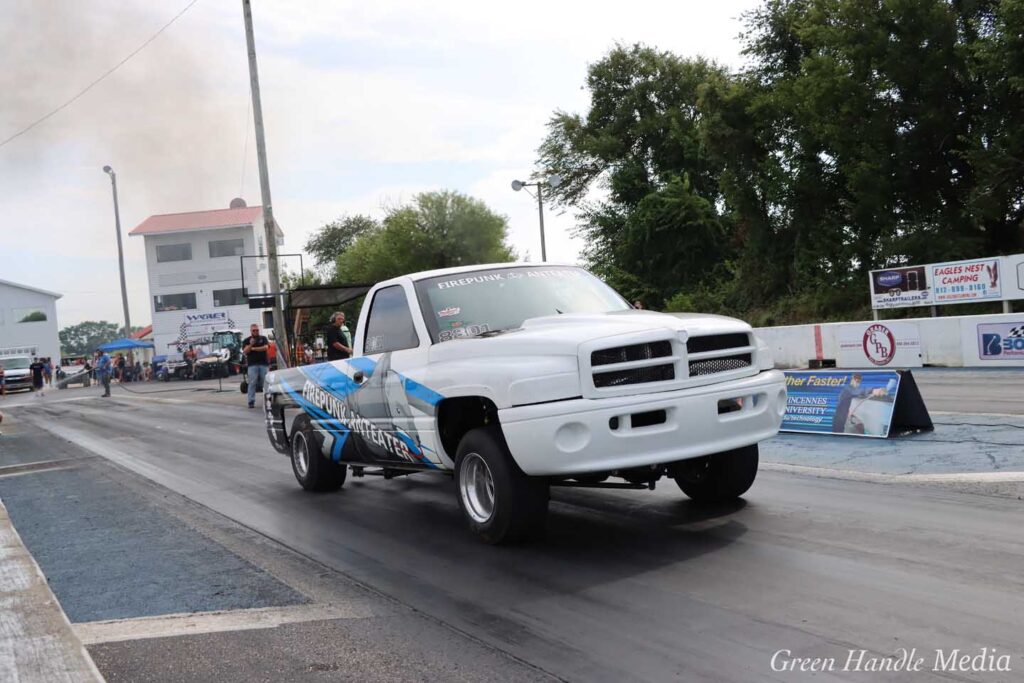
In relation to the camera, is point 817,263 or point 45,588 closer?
point 45,588

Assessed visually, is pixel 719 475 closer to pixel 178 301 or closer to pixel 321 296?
pixel 321 296

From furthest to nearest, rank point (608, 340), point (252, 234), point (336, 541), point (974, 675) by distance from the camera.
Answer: point (252, 234)
point (336, 541)
point (608, 340)
point (974, 675)

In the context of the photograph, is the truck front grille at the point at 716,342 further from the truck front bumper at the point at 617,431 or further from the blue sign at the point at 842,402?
the blue sign at the point at 842,402

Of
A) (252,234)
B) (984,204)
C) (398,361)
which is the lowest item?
(398,361)

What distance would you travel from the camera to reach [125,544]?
696 centimetres

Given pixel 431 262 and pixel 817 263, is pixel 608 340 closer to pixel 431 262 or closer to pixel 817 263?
pixel 817 263

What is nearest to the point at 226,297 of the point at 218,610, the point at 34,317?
the point at 34,317

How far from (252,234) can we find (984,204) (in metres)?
56.2

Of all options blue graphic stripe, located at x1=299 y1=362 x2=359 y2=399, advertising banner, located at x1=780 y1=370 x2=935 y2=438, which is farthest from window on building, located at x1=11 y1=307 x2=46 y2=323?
advertising banner, located at x1=780 y1=370 x2=935 y2=438

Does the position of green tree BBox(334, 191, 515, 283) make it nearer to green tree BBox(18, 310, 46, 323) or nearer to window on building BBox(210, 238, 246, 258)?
window on building BBox(210, 238, 246, 258)

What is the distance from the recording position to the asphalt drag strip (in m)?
4.06

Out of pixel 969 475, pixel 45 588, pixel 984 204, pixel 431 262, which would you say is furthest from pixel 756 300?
pixel 45 588

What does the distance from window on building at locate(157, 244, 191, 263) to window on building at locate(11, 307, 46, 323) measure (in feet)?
68.5

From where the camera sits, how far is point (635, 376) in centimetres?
542
